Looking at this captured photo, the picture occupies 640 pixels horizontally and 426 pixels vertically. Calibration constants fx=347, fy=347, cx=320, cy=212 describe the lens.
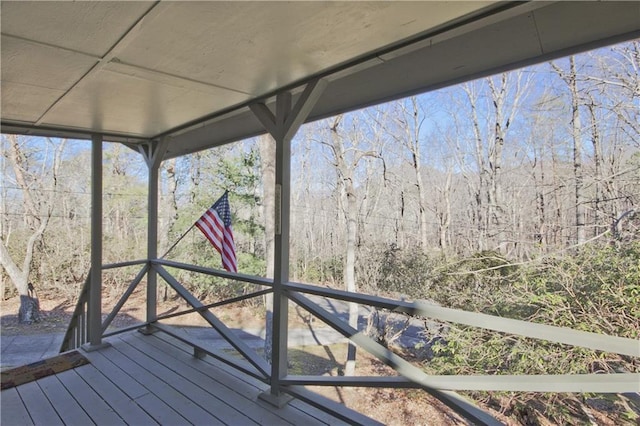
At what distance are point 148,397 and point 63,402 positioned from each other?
1.91ft

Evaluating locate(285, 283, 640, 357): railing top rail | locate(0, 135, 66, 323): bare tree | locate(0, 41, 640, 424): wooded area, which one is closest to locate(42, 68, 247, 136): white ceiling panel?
locate(285, 283, 640, 357): railing top rail

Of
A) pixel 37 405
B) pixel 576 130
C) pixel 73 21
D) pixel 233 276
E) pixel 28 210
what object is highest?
pixel 576 130

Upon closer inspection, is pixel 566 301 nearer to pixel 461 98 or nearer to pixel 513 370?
pixel 513 370

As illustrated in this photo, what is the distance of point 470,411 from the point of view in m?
1.57

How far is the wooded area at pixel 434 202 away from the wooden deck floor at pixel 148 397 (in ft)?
10.3

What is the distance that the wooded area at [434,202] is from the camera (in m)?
4.38

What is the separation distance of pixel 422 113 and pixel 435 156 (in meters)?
1.64

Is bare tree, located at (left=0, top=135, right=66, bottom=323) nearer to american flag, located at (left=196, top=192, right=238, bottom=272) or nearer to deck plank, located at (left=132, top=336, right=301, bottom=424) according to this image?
deck plank, located at (left=132, top=336, right=301, bottom=424)

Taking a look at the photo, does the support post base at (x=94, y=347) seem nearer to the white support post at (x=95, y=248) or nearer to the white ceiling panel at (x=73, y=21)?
the white support post at (x=95, y=248)

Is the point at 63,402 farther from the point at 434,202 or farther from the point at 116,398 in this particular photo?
the point at 434,202

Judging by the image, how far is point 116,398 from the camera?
8.17ft

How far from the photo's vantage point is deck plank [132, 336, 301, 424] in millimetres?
2240

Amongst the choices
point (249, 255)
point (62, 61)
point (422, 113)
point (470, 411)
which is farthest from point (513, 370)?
point (422, 113)

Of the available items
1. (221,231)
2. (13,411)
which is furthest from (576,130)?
(13,411)
